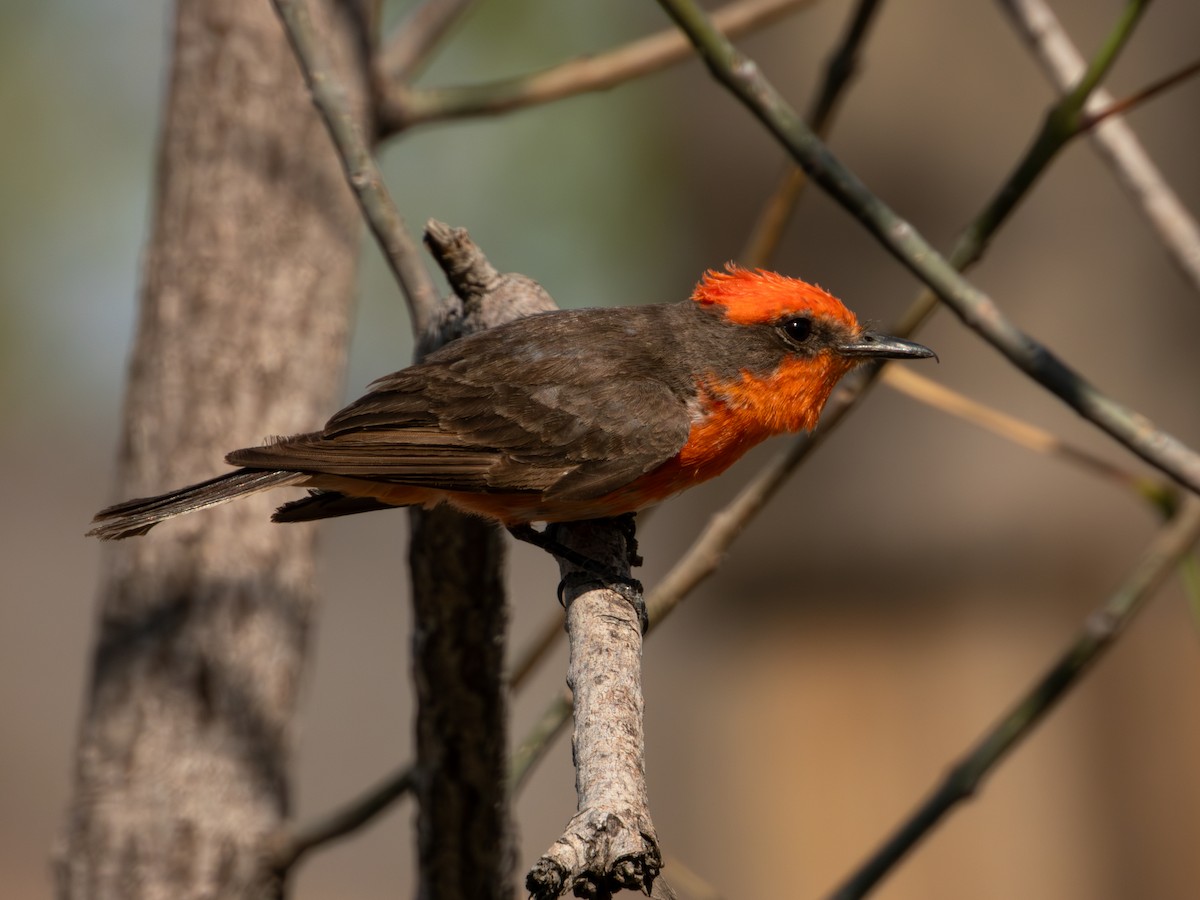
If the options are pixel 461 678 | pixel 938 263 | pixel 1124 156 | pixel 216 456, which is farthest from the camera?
pixel 216 456

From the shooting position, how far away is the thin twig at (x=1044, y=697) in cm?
323

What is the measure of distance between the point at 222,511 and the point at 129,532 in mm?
936

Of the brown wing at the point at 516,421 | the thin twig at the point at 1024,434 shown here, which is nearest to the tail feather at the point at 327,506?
the brown wing at the point at 516,421

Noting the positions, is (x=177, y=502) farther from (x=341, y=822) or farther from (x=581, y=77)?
(x=581, y=77)

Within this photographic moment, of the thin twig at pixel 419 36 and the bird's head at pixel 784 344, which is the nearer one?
the bird's head at pixel 784 344

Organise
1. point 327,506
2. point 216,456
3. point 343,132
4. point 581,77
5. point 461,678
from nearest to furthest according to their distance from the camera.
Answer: point 343,132, point 461,678, point 327,506, point 216,456, point 581,77

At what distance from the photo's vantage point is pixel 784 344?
3922 mm

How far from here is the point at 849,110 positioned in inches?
237

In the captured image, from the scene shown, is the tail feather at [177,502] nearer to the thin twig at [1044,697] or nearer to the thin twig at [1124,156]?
the thin twig at [1044,697]

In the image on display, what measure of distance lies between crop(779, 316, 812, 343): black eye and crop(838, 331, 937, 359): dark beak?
0.12 m

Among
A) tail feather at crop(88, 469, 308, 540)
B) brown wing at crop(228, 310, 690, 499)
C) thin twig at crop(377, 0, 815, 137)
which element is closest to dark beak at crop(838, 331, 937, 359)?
brown wing at crop(228, 310, 690, 499)

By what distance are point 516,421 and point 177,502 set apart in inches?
38.0

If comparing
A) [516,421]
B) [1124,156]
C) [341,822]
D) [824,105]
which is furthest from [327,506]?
[1124,156]

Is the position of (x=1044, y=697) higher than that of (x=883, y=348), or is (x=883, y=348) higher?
(x=883, y=348)
